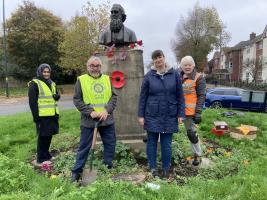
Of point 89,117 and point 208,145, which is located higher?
point 89,117

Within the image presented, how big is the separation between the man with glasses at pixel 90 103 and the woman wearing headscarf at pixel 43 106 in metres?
1.35

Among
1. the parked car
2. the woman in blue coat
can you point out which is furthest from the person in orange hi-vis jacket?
the parked car

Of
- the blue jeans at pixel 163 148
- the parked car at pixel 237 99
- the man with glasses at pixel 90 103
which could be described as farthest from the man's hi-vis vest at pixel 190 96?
the parked car at pixel 237 99

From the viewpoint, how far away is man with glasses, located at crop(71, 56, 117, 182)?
17.4ft

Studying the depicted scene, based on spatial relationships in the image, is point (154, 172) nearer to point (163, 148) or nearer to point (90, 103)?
point (163, 148)

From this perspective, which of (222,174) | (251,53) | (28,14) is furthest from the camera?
(251,53)

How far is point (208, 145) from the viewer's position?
296 inches

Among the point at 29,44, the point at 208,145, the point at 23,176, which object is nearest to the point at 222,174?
the point at 208,145

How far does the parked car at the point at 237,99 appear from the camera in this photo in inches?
704

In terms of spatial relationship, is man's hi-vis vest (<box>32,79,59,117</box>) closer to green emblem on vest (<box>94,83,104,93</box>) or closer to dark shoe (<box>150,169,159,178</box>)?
green emblem on vest (<box>94,83,104,93</box>)

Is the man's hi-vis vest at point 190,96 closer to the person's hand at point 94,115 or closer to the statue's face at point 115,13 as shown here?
the person's hand at point 94,115

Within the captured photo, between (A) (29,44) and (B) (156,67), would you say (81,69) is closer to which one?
(A) (29,44)

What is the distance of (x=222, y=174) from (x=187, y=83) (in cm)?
156

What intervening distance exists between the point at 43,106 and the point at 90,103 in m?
1.50
